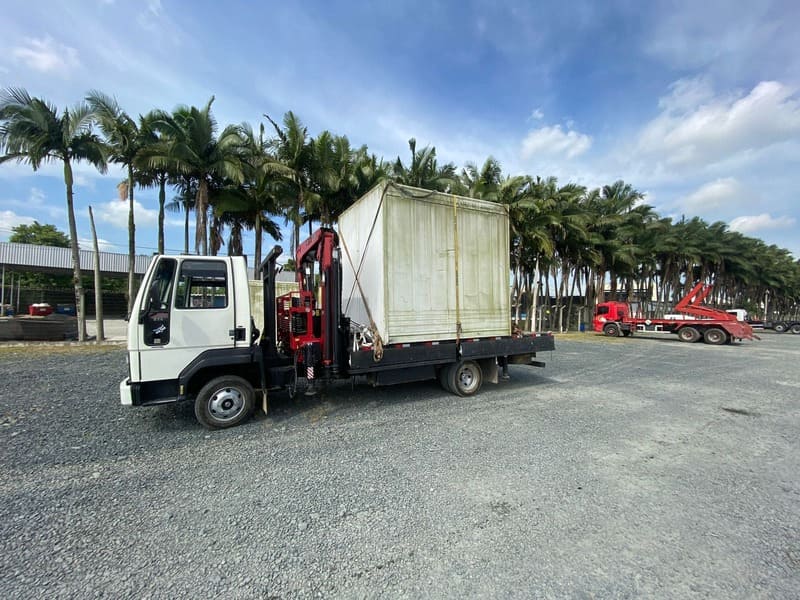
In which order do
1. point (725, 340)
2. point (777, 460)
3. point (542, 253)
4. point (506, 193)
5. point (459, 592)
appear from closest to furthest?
point (459, 592) → point (777, 460) → point (725, 340) → point (506, 193) → point (542, 253)

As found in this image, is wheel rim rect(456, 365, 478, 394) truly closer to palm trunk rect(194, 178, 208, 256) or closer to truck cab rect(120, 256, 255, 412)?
truck cab rect(120, 256, 255, 412)

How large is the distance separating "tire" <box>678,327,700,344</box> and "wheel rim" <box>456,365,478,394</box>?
1809 centimetres

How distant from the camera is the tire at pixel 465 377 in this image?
21.7 ft

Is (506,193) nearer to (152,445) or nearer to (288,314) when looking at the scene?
(288,314)

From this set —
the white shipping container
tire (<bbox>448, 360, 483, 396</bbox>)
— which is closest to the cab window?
the white shipping container

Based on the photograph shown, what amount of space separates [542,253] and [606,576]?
2250 cm

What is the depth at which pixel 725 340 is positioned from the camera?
58.1 ft

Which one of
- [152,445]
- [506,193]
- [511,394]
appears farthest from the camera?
[506,193]

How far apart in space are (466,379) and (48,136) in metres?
16.6

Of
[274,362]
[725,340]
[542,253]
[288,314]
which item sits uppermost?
[542,253]

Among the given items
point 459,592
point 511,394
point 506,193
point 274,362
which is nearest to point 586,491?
point 459,592

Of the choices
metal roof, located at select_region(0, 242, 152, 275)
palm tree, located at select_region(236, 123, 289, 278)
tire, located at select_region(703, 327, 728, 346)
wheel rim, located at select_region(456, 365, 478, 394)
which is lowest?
tire, located at select_region(703, 327, 728, 346)

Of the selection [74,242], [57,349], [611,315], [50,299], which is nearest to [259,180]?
[74,242]

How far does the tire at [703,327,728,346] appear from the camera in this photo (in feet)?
58.1
